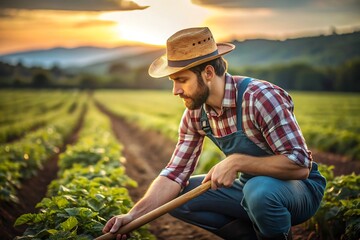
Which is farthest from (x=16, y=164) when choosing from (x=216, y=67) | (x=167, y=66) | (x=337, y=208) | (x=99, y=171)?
(x=337, y=208)

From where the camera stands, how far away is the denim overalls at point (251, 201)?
2.87 metres

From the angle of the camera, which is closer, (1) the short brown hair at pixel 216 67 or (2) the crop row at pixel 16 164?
(1) the short brown hair at pixel 216 67

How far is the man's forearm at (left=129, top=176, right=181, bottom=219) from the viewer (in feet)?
10.4

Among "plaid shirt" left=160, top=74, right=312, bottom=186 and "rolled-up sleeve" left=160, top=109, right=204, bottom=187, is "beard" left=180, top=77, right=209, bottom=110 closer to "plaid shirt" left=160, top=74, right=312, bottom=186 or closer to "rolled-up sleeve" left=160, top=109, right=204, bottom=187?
"plaid shirt" left=160, top=74, right=312, bottom=186

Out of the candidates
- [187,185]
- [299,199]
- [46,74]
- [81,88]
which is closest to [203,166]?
[187,185]

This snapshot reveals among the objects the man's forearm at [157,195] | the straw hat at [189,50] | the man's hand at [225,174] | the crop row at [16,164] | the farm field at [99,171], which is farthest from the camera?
the crop row at [16,164]

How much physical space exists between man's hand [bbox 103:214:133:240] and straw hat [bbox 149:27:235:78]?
1166 millimetres

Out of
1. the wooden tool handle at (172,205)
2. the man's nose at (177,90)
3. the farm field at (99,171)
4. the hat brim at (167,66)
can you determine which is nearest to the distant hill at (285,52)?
the farm field at (99,171)

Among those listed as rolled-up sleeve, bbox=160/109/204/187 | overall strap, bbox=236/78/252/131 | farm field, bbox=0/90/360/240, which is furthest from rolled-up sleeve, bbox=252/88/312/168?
farm field, bbox=0/90/360/240

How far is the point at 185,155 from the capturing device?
3.44m

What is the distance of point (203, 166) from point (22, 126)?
13.5m

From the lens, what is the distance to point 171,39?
3.12 metres

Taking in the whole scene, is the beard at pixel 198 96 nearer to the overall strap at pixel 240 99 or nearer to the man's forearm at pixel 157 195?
the overall strap at pixel 240 99

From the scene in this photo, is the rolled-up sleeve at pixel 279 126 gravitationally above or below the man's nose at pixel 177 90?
below
